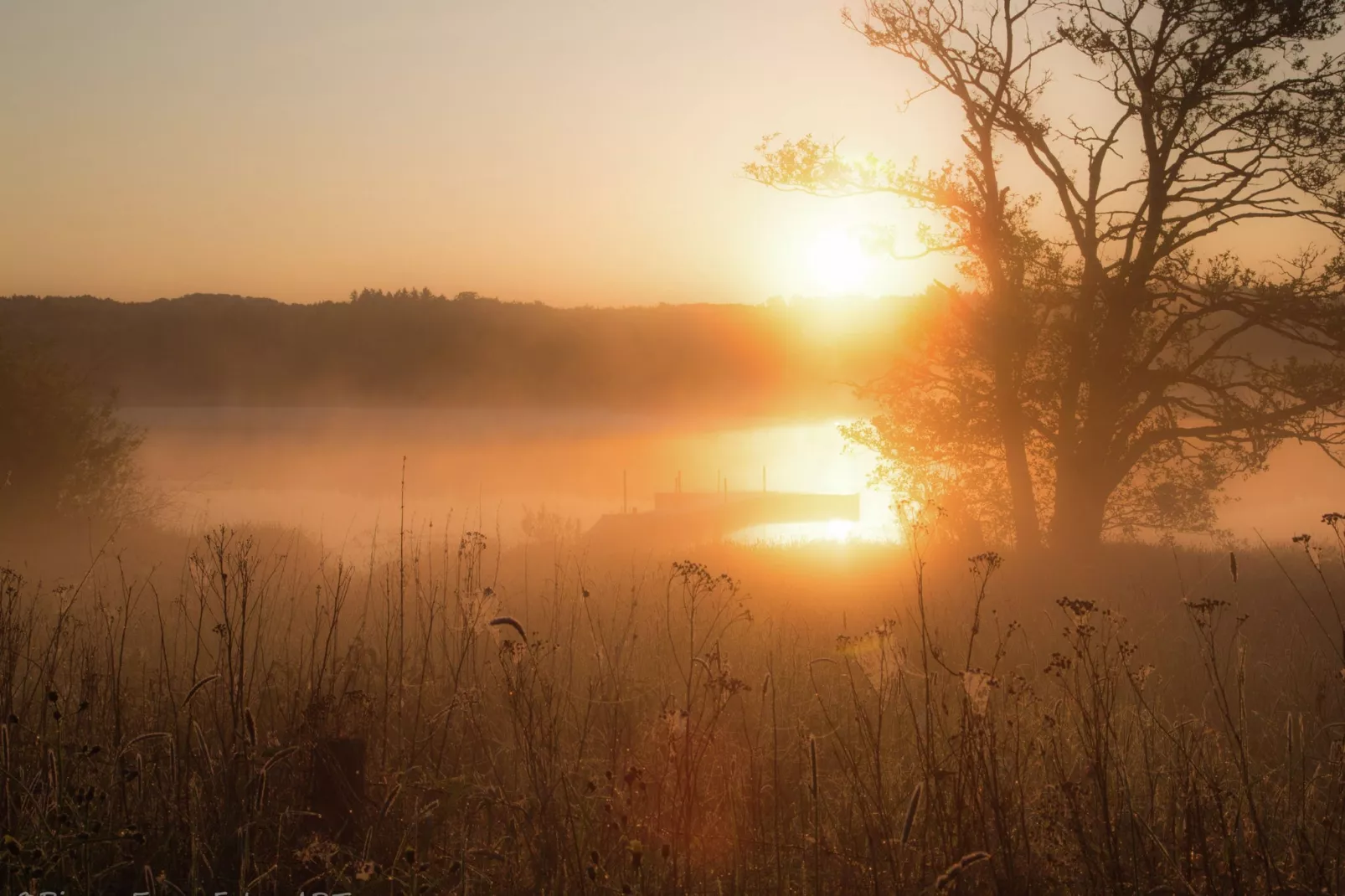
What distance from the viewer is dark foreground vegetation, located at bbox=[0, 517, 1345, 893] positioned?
3.78 m

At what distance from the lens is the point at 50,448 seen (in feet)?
63.9

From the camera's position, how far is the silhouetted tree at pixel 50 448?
18859 millimetres

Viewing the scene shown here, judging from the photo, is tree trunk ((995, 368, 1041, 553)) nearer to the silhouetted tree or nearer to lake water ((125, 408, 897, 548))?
lake water ((125, 408, 897, 548))

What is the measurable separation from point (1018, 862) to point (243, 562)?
13.0 feet

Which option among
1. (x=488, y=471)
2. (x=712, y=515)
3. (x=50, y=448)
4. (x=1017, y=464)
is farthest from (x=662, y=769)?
(x=488, y=471)

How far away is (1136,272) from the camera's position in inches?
584

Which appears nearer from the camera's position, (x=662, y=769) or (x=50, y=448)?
(x=662, y=769)

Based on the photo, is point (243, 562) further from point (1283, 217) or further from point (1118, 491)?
point (1118, 491)

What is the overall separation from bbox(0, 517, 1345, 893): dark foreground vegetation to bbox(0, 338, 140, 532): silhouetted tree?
1062 centimetres

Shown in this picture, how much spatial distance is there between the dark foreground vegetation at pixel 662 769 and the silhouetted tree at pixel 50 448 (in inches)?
418

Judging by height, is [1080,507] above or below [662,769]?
above

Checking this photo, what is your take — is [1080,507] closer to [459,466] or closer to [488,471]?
[488,471]

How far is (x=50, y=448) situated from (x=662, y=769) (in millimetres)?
18860

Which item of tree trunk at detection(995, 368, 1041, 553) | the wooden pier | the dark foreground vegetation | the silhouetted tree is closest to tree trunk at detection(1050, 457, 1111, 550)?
tree trunk at detection(995, 368, 1041, 553)
